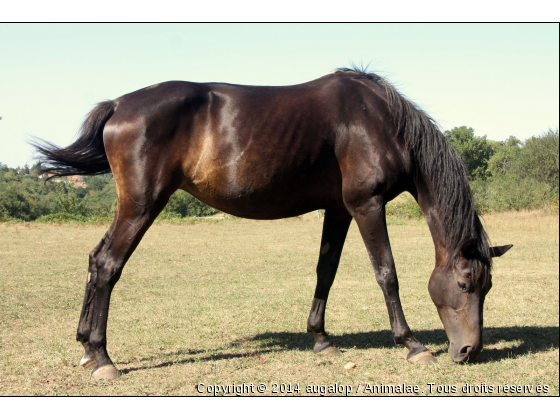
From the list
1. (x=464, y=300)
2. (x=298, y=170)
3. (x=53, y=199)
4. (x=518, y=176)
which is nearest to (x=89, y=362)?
(x=298, y=170)

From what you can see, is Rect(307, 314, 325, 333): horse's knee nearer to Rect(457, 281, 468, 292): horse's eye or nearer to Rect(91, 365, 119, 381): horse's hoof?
Rect(457, 281, 468, 292): horse's eye

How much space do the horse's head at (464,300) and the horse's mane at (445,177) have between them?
4 centimetres

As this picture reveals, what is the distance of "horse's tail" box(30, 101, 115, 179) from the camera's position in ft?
16.9

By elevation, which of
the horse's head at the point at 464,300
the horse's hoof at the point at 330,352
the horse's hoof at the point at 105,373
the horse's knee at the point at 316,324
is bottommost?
the horse's hoof at the point at 330,352

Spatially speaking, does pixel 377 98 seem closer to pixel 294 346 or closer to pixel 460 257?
pixel 460 257

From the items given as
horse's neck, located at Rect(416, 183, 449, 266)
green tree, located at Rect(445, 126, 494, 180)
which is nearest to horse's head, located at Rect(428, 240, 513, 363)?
horse's neck, located at Rect(416, 183, 449, 266)

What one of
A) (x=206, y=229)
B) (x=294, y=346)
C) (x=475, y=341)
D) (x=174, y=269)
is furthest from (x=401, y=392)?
(x=206, y=229)

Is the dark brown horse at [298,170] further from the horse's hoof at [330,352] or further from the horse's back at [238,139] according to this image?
the horse's hoof at [330,352]

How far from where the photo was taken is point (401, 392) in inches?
159

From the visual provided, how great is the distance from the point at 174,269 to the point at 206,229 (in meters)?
10.8

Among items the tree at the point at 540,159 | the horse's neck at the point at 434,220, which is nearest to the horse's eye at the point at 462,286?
the horse's neck at the point at 434,220

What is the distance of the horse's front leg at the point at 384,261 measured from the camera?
15.5ft

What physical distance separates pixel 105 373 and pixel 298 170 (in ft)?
8.62

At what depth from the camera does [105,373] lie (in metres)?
4.46
